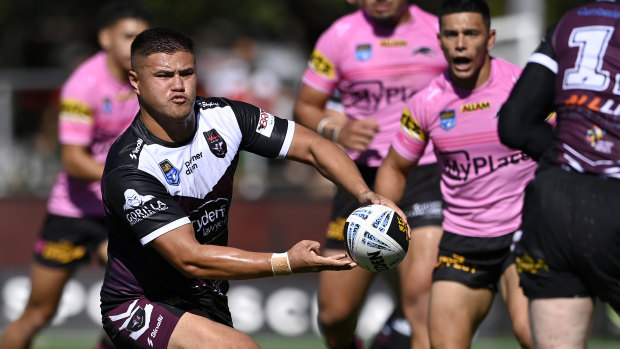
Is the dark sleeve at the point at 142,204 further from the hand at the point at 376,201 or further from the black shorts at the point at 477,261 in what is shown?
the black shorts at the point at 477,261

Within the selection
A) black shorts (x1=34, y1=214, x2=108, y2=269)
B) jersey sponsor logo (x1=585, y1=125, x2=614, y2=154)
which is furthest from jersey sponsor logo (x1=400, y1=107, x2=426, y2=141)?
black shorts (x1=34, y1=214, x2=108, y2=269)

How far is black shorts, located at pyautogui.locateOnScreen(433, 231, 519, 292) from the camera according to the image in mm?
6539

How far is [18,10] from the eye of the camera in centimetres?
2250

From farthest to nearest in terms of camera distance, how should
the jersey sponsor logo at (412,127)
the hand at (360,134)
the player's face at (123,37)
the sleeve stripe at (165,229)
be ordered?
the player's face at (123,37) → the hand at (360,134) → the jersey sponsor logo at (412,127) → the sleeve stripe at (165,229)

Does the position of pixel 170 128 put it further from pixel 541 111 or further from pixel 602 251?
pixel 602 251

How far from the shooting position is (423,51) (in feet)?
24.6

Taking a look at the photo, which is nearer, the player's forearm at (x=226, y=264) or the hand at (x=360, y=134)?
the player's forearm at (x=226, y=264)

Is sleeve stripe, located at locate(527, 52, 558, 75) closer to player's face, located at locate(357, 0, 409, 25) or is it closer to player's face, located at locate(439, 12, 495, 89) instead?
player's face, located at locate(439, 12, 495, 89)

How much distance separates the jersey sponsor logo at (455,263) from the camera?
258 inches

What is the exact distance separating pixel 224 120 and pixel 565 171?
74.2 inches

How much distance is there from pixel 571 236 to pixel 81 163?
425 cm

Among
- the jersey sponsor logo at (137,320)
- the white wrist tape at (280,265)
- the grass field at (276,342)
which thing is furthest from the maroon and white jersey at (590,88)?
the grass field at (276,342)

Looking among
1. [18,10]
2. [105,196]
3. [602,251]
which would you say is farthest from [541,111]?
[18,10]

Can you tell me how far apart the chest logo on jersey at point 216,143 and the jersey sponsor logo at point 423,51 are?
6.98 feet
